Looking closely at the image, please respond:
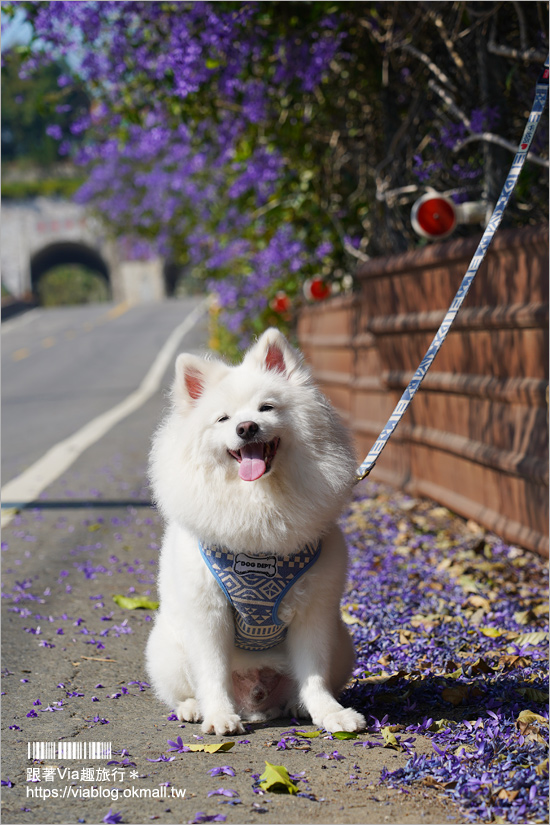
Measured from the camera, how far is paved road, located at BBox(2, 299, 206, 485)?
1187 centimetres

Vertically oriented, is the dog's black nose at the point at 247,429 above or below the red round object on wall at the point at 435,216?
below

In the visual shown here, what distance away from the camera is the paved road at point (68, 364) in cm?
1187

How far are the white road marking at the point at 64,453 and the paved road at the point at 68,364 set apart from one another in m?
0.16

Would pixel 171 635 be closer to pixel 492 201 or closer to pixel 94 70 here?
pixel 492 201

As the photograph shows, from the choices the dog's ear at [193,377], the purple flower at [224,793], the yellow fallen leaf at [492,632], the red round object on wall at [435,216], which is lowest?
the yellow fallen leaf at [492,632]

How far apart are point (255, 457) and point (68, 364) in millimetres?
19878

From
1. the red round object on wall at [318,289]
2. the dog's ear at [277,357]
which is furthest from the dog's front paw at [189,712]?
the red round object on wall at [318,289]

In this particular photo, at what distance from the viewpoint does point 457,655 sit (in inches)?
158

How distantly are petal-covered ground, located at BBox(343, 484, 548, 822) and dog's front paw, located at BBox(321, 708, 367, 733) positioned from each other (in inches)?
3.5

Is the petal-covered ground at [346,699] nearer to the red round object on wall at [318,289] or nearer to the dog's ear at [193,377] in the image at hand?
the dog's ear at [193,377]

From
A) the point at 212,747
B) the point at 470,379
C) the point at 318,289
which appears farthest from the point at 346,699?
the point at 318,289

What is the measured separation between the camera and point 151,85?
27.0 feet

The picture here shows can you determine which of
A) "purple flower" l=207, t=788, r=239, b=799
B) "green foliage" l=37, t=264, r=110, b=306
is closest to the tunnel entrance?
"green foliage" l=37, t=264, r=110, b=306

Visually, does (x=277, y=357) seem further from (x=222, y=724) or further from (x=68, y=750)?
(x=68, y=750)
